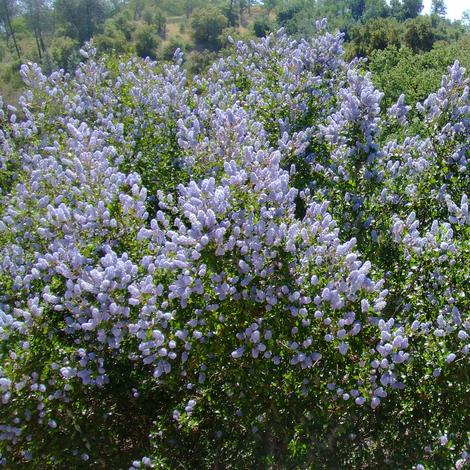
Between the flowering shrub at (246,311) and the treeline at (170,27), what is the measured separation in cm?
2658

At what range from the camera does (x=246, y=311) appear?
11.8 feet

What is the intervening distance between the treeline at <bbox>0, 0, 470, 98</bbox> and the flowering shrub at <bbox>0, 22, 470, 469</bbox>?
26.6 meters

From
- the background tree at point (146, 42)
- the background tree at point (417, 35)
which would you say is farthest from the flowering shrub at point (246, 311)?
the background tree at point (146, 42)

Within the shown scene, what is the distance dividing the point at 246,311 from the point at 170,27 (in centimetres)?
8921

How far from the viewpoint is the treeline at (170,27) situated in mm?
35075

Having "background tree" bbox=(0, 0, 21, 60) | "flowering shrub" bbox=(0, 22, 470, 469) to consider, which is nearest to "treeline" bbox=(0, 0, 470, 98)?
"background tree" bbox=(0, 0, 21, 60)

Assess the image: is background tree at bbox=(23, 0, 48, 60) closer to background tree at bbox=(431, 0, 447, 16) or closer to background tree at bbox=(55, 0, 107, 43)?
background tree at bbox=(55, 0, 107, 43)

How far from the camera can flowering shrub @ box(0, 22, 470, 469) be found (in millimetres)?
3469

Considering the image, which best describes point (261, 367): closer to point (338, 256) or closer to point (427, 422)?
point (338, 256)

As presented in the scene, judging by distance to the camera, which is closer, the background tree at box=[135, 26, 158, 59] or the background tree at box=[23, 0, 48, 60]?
the background tree at box=[135, 26, 158, 59]

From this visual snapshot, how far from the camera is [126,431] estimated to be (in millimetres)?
4516

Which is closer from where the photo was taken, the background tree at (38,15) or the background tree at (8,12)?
the background tree at (38,15)

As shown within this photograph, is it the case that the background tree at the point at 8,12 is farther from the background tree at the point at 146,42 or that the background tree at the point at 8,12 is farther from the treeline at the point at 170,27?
the background tree at the point at 146,42

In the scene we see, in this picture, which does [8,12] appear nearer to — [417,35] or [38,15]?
[38,15]
